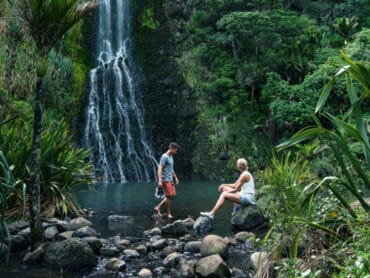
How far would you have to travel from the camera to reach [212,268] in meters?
4.57

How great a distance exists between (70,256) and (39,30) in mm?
2828

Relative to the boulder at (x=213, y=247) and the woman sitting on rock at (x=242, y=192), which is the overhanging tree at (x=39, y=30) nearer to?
the boulder at (x=213, y=247)

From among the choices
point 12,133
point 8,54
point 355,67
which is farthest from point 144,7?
point 355,67

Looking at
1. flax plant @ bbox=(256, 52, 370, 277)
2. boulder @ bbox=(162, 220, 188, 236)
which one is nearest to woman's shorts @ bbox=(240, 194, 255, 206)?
boulder @ bbox=(162, 220, 188, 236)

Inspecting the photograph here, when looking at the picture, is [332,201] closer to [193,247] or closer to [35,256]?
[193,247]

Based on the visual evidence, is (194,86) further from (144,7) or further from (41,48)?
(41,48)

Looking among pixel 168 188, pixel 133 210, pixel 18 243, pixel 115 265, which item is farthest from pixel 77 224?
pixel 133 210

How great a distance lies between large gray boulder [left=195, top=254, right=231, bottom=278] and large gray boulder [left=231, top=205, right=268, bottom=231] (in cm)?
257

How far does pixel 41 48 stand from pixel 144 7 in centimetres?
1929

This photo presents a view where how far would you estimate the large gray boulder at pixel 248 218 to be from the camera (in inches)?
285

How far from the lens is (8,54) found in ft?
53.2

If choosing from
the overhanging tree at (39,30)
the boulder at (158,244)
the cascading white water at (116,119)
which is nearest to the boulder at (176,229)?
the boulder at (158,244)

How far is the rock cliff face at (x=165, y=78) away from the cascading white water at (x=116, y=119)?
617 mm

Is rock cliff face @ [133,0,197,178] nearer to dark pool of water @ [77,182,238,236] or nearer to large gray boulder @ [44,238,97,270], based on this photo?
dark pool of water @ [77,182,238,236]
